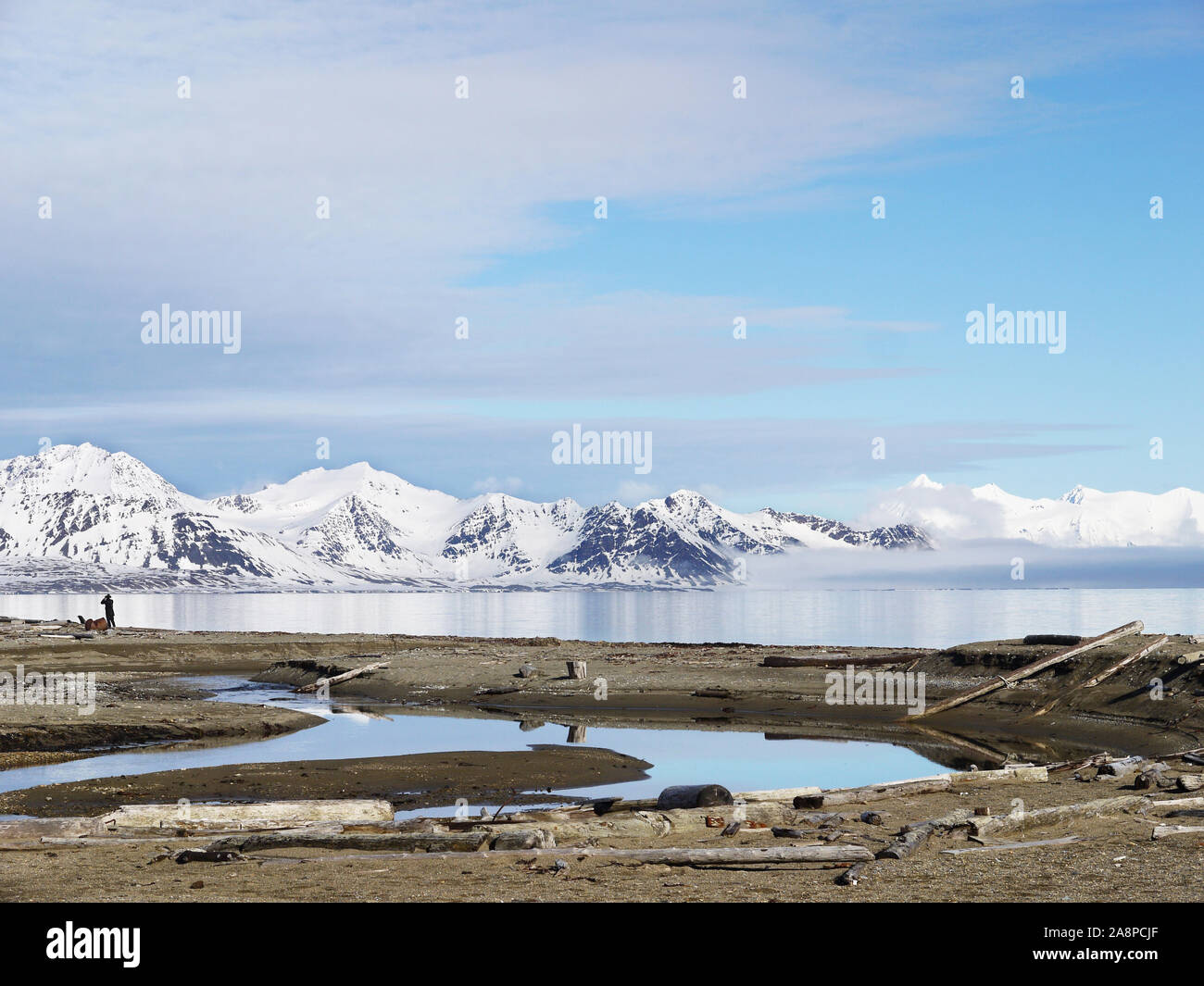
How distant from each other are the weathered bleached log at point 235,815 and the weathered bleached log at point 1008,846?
318 inches

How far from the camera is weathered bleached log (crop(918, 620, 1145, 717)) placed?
38188mm

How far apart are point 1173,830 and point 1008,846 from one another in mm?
2490

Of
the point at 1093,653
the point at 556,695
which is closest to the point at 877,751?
the point at 1093,653

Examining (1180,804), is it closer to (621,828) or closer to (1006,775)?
(1006,775)

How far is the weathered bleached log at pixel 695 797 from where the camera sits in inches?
685

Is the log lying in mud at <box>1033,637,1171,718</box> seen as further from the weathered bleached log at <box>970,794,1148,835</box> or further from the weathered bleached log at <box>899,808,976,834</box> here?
the weathered bleached log at <box>899,808,976,834</box>

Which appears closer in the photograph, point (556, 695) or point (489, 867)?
point (489, 867)

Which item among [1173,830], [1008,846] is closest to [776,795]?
[1008,846]

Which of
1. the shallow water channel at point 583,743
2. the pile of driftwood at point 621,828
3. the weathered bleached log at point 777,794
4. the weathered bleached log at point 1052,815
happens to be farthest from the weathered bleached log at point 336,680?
the weathered bleached log at point 1052,815
